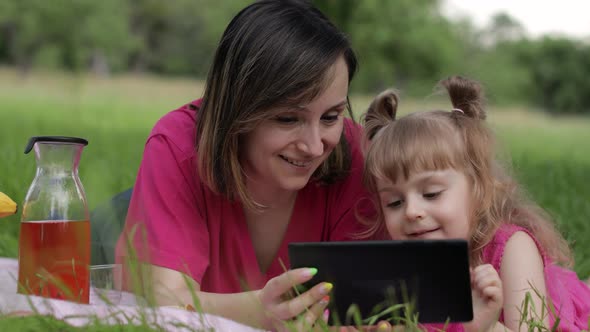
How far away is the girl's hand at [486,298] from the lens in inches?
74.1

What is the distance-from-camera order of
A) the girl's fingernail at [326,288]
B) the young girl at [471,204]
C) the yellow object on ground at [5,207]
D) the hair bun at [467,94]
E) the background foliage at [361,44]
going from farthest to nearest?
the background foliage at [361,44] < the hair bun at [467,94] < the young girl at [471,204] < the yellow object on ground at [5,207] < the girl's fingernail at [326,288]

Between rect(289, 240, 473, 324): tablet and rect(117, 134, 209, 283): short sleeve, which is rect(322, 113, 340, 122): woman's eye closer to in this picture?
rect(117, 134, 209, 283): short sleeve

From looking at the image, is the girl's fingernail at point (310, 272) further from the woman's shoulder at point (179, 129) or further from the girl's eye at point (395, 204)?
the woman's shoulder at point (179, 129)

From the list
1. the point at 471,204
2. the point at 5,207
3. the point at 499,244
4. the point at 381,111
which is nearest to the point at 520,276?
the point at 499,244

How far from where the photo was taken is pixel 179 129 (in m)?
2.56

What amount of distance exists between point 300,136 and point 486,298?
30.4 inches

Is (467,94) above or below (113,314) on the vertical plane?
above

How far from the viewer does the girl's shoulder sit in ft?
7.44

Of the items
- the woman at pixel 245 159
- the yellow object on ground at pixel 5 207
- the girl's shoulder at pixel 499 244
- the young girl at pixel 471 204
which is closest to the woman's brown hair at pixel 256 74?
the woman at pixel 245 159

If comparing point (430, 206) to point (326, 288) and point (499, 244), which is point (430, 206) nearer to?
point (499, 244)

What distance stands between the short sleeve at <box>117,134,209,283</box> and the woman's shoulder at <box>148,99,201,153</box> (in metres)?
0.02

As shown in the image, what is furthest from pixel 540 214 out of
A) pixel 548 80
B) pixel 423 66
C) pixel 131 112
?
pixel 548 80

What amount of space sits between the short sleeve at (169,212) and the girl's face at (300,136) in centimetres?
27

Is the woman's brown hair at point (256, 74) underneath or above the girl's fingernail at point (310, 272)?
above
